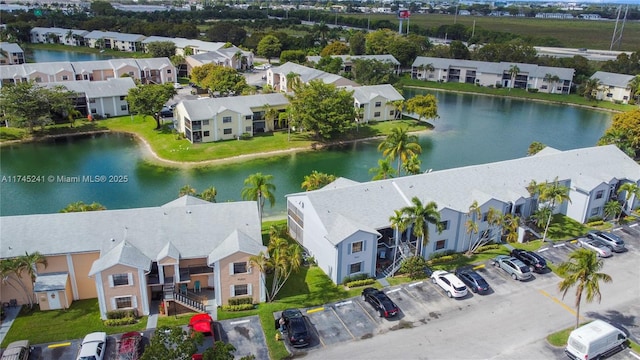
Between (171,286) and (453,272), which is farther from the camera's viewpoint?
(453,272)

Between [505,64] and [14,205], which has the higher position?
[505,64]

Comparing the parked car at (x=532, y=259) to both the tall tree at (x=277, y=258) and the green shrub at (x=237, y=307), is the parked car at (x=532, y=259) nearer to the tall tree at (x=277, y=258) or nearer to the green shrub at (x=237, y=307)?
the tall tree at (x=277, y=258)

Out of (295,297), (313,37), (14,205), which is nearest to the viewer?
(295,297)

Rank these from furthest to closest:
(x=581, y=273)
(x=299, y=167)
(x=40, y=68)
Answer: (x=40, y=68) → (x=299, y=167) → (x=581, y=273)

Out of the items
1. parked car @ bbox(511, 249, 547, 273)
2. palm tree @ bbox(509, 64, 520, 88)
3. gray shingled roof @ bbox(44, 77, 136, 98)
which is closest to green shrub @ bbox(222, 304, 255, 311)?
parked car @ bbox(511, 249, 547, 273)

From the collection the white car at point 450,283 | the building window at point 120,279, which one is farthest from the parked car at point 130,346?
the white car at point 450,283

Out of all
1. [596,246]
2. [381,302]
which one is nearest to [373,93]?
[596,246]

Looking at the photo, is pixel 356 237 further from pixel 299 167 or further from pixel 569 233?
pixel 299 167

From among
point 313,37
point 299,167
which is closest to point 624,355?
point 299,167
